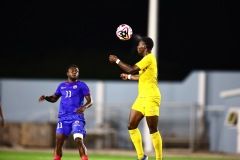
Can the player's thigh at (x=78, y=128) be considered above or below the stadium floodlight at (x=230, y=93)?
below

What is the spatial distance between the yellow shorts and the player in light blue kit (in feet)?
3.10

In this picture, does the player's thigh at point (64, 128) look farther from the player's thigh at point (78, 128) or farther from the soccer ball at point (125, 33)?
the soccer ball at point (125, 33)

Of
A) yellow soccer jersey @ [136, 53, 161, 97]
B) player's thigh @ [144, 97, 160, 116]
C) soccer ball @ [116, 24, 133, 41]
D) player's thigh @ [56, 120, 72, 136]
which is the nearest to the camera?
player's thigh @ [56, 120, 72, 136]

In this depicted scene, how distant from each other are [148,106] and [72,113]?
1.41 meters

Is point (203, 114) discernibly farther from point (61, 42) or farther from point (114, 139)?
point (61, 42)

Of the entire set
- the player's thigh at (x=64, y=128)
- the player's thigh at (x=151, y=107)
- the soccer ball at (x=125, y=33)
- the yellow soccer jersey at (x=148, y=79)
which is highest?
the soccer ball at (x=125, y=33)

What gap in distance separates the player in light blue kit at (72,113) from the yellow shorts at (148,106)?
945 mm

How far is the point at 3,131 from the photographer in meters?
22.7

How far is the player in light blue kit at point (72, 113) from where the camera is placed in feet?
35.4

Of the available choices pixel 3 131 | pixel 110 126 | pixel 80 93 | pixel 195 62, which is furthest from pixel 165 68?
pixel 80 93

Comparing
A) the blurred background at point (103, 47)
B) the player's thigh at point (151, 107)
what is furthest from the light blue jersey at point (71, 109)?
the blurred background at point (103, 47)

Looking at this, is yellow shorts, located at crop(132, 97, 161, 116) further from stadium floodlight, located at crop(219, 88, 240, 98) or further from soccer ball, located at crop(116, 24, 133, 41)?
stadium floodlight, located at crop(219, 88, 240, 98)

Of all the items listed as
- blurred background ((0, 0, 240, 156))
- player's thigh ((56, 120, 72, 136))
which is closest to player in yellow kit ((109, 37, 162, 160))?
player's thigh ((56, 120, 72, 136))

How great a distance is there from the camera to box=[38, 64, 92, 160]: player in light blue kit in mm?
10789
